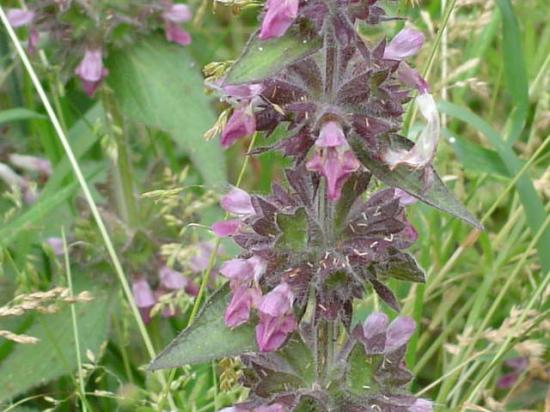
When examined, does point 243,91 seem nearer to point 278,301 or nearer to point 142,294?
point 278,301

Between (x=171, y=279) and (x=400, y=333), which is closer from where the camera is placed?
(x=400, y=333)

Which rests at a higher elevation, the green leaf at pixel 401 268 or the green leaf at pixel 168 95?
the green leaf at pixel 401 268

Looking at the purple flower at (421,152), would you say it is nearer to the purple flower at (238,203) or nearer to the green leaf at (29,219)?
the purple flower at (238,203)

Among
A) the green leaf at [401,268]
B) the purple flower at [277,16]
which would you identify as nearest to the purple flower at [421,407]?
the green leaf at [401,268]

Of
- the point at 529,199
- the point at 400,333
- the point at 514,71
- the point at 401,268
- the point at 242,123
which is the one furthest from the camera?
the point at 514,71

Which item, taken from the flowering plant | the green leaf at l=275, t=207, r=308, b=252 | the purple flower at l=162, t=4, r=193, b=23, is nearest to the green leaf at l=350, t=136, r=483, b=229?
the flowering plant

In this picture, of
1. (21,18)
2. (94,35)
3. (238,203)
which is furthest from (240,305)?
(21,18)

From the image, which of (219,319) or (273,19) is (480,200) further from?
(273,19)

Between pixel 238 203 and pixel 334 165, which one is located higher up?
pixel 334 165
